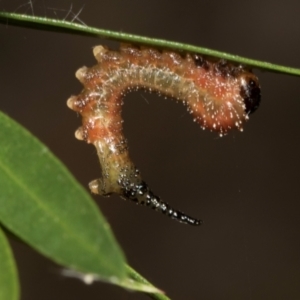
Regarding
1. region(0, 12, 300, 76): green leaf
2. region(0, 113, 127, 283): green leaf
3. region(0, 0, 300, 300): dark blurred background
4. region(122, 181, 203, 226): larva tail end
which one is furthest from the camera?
region(0, 0, 300, 300): dark blurred background

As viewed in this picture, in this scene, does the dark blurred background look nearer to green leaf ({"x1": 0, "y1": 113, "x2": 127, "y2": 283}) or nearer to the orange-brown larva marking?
the orange-brown larva marking

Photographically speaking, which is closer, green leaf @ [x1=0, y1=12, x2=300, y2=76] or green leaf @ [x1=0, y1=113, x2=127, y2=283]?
green leaf @ [x1=0, y1=113, x2=127, y2=283]

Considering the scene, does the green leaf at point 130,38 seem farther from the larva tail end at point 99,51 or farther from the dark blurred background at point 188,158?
the dark blurred background at point 188,158

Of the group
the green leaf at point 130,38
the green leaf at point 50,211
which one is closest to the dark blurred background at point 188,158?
the green leaf at point 130,38

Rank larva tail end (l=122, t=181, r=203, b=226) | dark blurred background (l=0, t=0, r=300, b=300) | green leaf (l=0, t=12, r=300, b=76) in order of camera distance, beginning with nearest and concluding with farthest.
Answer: green leaf (l=0, t=12, r=300, b=76)
larva tail end (l=122, t=181, r=203, b=226)
dark blurred background (l=0, t=0, r=300, b=300)

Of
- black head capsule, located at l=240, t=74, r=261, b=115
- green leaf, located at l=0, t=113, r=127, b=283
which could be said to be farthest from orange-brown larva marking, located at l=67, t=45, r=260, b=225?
green leaf, located at l=0, t=113, r=127, b=283

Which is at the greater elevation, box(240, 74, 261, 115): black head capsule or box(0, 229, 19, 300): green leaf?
box(240, 74, 261, 115): black head capsule
